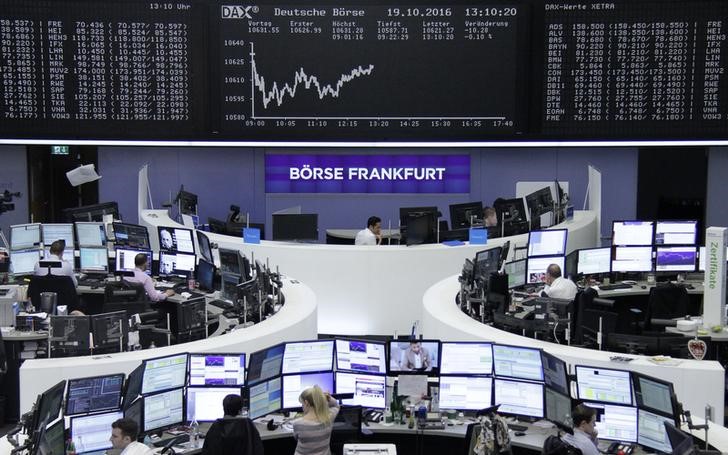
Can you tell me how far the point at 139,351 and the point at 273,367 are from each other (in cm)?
105

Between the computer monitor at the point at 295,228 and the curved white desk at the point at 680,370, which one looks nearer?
the curved white desk at the point at 680,370

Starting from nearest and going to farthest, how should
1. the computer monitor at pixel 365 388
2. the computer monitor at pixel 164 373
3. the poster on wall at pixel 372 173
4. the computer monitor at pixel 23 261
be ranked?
the computer monitor at pixel 164 373
the computer monitor at pixel 365 388
the computer monitor at pixel 23 261
the poster on wall at pixel 372 173

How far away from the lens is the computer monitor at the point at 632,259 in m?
11.1

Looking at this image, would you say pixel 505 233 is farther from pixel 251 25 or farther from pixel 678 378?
pixel 678 378

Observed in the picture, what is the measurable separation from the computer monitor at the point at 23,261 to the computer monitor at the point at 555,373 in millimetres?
6579

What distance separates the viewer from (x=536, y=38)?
9719 millimetres

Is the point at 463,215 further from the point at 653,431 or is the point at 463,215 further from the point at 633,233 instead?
the point at 653,431

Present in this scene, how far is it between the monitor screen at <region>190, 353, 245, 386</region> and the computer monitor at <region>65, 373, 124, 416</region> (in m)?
0.59

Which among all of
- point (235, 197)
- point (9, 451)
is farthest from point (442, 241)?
point (9, 451)

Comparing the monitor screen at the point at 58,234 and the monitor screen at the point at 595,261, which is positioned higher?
the monitor screen at the point at 58,234

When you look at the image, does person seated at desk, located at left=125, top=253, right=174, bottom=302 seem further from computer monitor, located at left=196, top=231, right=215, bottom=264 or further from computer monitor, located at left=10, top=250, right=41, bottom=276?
computer monitor, located at left=10, top=250, right=41, bottom=276

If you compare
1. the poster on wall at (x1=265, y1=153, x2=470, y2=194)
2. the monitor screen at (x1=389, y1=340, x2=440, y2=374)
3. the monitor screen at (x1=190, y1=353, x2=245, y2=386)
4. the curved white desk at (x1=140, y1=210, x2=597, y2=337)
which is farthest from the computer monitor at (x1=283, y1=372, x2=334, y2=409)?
the poster on wall at (x1=265, y1=153, x2=470, y2=194)

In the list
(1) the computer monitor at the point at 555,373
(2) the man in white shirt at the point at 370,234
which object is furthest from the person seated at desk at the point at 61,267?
(1) the computer monitor at the point at 555,373

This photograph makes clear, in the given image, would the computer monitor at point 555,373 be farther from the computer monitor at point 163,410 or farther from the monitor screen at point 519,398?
the computer monitor at point 163,410
